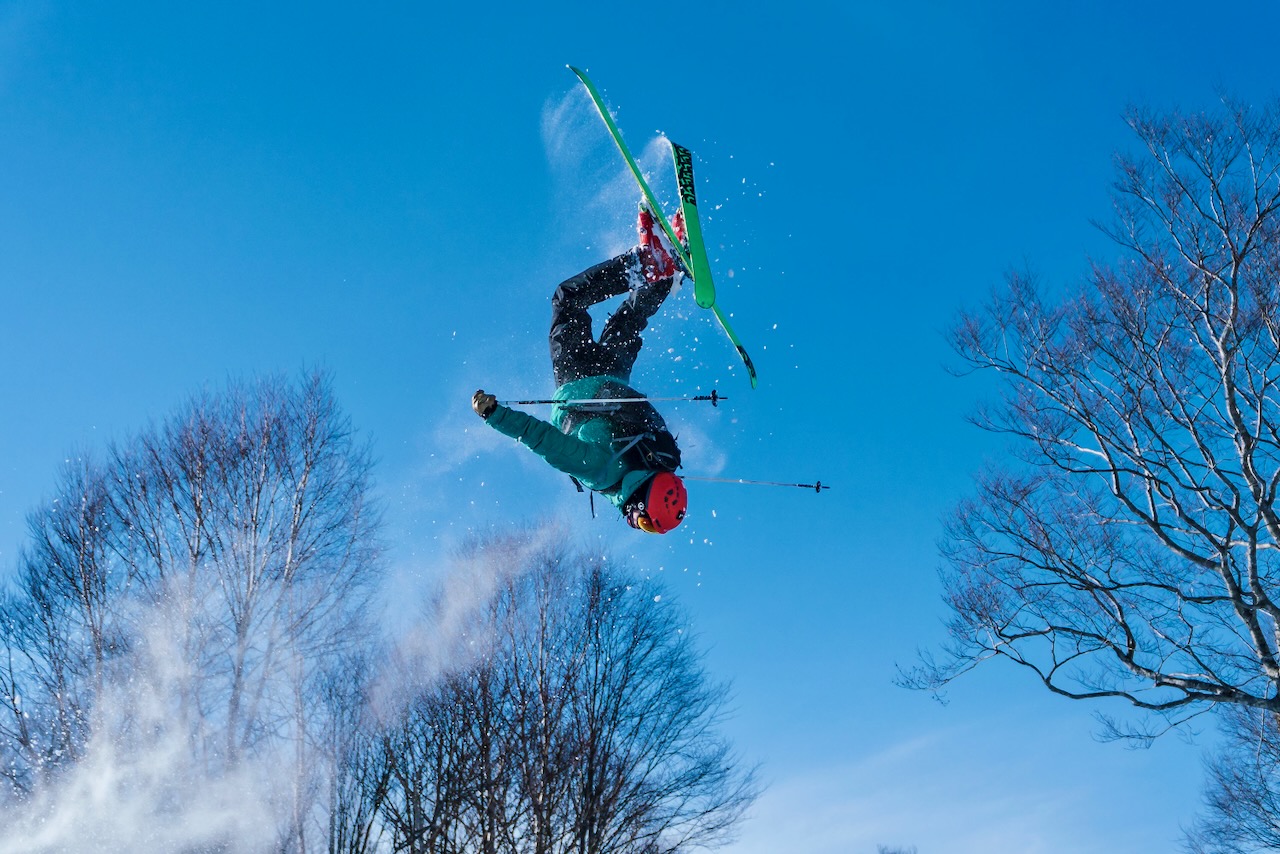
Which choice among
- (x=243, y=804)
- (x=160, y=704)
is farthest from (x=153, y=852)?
(x=160, y=704)

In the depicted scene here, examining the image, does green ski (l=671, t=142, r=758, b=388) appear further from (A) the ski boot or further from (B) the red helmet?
(B) the red helmet

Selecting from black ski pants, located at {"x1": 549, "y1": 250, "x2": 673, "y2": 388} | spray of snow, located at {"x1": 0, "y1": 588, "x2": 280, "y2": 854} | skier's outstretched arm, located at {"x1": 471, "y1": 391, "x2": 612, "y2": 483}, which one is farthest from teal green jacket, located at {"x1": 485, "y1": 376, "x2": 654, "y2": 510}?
spray of snow, located at {"x1": 0, "y1": 588, "x2": 280, "y2": 854}

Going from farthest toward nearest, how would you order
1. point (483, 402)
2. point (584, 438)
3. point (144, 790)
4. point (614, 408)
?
point (144, 790)
point (614, 408)
point (584, 438)
point (483, 402)

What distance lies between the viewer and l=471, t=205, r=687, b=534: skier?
5.98 metres

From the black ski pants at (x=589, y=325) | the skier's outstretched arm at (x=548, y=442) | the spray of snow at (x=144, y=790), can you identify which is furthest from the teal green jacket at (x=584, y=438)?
the spray of snow at (x=144, y=790)

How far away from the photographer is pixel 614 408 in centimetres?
625

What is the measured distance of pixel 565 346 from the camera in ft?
21.2

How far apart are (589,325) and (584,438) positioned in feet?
3.17

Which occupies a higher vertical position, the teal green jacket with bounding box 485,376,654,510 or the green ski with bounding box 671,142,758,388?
the green ski with bounding box 671,142,758,388

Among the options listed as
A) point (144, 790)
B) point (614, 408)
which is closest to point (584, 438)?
point (614, 408)

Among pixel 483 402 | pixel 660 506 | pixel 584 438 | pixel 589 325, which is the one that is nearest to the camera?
pixel 483 402

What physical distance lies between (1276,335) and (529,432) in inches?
309

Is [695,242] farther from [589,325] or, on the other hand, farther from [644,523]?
[644,523]

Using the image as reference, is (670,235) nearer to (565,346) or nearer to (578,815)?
(565,346)
